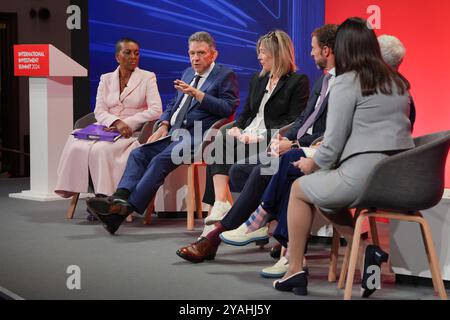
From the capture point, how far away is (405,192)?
364cm

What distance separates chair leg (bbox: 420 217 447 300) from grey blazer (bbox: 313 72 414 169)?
0.38 meters

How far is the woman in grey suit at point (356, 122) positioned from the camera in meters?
3.66

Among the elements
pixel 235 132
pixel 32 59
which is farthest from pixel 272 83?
pixel 32 59

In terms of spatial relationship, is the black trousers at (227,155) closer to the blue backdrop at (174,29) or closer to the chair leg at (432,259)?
the chair leg at (432,259)

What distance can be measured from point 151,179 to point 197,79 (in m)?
0.89

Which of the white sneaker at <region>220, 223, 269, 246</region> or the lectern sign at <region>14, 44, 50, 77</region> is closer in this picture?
the white sneaker at <region>220, 223, 269, 246</region>

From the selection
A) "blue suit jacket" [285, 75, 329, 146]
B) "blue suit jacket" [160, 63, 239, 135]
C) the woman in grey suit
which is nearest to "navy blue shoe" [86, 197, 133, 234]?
"blue suit jacket" [160, 63, 239, 135]

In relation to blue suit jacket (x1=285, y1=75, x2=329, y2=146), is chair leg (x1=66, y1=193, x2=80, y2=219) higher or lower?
lower

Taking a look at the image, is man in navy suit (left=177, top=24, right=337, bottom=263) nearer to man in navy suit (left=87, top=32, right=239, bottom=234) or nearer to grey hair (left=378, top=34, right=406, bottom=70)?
grey hair (left=378, top=34, right=406, bottom=70)

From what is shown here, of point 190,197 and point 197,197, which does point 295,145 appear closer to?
point 190,197

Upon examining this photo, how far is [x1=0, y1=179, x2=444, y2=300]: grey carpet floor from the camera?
405cm

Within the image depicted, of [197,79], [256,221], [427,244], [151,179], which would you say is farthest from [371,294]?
[197,79]

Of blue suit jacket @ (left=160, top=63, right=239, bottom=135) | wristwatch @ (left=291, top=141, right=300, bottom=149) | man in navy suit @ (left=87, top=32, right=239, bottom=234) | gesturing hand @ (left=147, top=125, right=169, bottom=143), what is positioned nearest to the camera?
wristwatch @ (left=291, top=141, right=300, bottom=149)

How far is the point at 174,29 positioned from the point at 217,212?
12.0 ft
